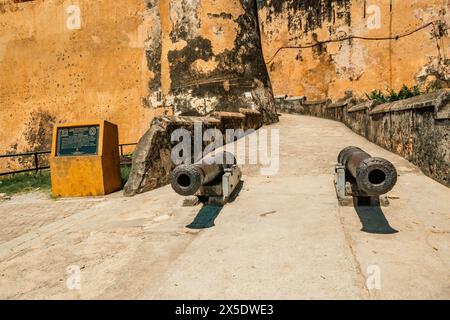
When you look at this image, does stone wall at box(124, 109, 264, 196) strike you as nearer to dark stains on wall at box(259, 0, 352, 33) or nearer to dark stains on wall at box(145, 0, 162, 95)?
dark stains on wall at box(145, 0, 162, 95)

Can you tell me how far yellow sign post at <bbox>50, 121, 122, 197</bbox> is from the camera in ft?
17.6

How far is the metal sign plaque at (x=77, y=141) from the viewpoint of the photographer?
5418 millimetres

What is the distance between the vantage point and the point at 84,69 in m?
13.1

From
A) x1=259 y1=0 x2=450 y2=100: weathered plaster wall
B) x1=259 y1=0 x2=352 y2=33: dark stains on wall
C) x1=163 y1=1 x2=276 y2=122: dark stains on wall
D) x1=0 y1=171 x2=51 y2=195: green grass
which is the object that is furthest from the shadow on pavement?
x1=259 y1=0 x2=352 y2=33: dark stains on wall

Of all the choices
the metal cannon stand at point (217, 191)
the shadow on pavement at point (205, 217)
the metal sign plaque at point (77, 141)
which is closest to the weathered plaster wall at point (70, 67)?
the metal sign plaque at point (77, 141)

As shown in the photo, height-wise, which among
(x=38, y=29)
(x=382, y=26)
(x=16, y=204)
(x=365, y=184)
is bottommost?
(x=16, y=204)

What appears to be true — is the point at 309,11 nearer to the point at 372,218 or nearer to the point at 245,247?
the point at 372,218

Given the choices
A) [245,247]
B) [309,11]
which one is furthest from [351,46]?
[245,247]

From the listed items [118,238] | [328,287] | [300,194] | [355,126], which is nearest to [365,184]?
[328,287]

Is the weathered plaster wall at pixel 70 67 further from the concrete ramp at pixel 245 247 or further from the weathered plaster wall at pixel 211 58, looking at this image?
the concrete ramp at pixel 245 247

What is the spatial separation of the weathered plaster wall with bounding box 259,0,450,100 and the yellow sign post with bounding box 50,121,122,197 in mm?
20282

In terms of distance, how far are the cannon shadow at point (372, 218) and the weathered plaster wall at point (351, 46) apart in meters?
20.6
